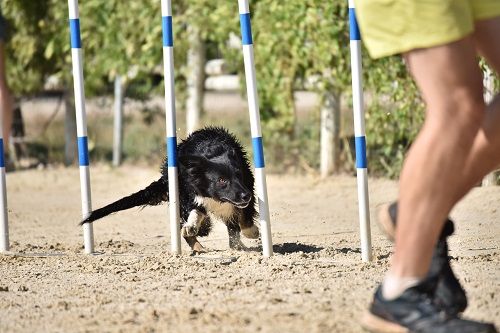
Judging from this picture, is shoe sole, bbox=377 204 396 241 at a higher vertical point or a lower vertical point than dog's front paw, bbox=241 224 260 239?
higher

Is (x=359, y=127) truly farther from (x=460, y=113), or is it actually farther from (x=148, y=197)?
(x=460, y=113)

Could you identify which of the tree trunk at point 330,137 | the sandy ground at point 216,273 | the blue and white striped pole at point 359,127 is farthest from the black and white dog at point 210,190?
the tree trunk at point 330,137

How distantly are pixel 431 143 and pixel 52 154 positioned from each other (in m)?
10.3

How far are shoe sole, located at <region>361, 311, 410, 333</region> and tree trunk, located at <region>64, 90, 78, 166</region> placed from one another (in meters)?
9.65

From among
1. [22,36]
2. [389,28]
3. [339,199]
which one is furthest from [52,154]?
[389,28]

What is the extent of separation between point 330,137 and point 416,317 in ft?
22.5

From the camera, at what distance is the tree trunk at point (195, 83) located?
11.2 meters

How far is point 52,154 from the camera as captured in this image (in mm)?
12695

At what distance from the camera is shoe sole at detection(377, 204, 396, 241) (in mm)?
3252

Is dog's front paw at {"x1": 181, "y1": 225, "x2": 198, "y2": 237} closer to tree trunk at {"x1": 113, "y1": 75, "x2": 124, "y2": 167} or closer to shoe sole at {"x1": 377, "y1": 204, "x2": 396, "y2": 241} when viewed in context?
shoe sole at {"x1": 377, "y1": 204, "x2": 396, "y2": 241}

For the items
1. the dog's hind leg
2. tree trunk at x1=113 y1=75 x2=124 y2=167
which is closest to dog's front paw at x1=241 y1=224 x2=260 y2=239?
the dog's hind leg

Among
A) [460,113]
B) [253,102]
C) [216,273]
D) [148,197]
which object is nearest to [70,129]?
[148,197]

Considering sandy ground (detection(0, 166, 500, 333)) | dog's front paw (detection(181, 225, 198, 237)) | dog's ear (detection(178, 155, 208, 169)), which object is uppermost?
dog's ear (detection(178, 155, 208, 169))

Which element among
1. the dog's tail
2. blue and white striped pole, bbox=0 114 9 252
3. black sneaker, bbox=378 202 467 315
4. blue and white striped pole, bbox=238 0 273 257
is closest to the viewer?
black sneaker, bbox=378 202 467 315
